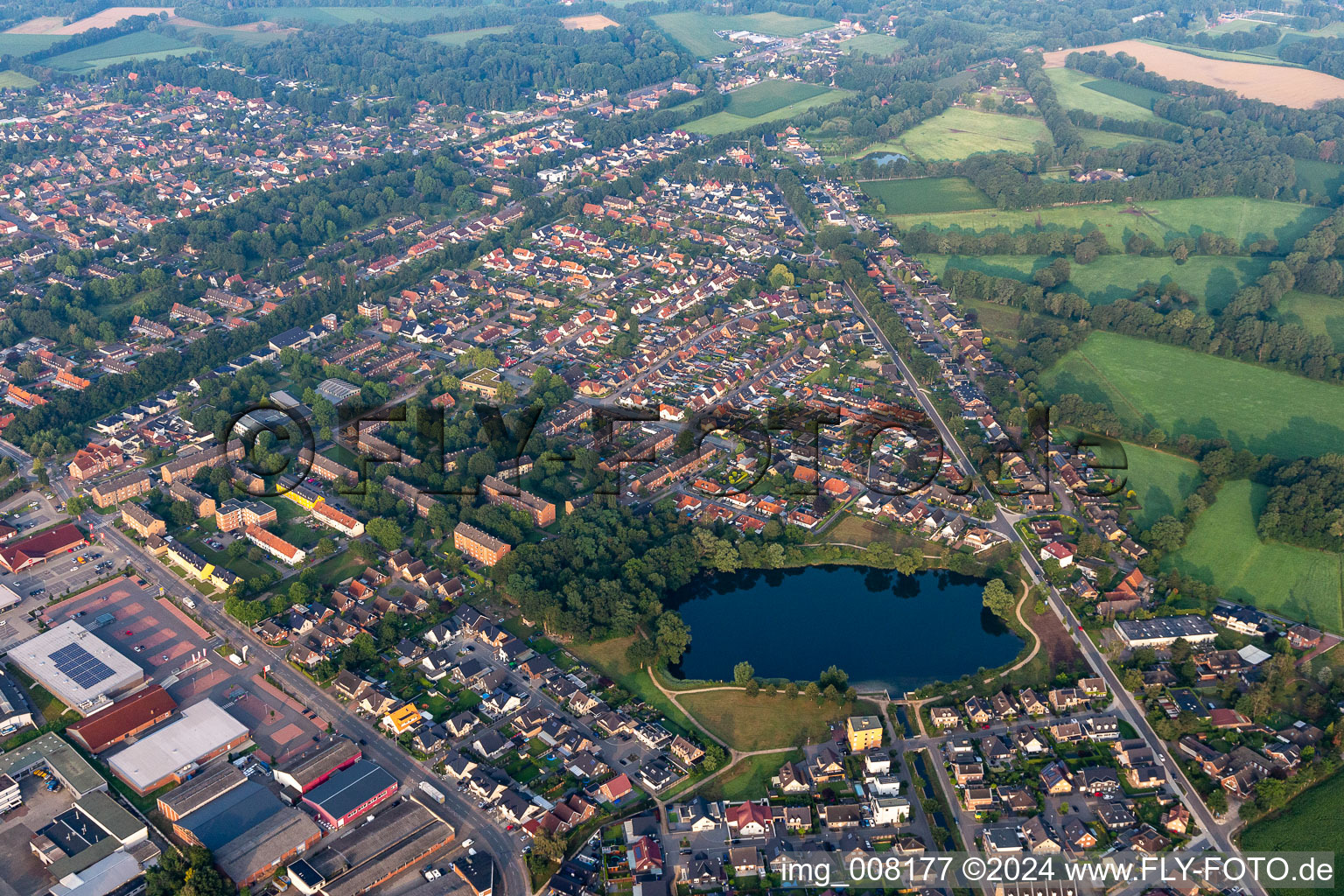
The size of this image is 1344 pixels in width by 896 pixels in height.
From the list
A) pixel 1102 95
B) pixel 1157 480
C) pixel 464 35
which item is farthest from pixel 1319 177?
pixel 464 35

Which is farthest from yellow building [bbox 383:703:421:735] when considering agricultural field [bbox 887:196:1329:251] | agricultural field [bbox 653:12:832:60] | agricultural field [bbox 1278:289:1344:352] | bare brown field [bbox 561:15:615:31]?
bare brown field [bbox 561:15:615:31]

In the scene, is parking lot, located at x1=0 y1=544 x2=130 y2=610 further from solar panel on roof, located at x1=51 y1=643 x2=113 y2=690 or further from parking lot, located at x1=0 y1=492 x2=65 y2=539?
solar panel on roof, located at x1=51 y1=643 x2=113 y2=690

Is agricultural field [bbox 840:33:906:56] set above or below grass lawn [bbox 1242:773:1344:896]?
above

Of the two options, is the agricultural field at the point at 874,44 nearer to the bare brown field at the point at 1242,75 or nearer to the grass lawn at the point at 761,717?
the bare brown field at the point at 1242,75

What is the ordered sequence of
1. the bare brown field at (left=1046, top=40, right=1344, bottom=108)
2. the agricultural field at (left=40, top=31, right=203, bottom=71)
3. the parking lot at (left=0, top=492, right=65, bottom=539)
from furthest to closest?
the agricultural field at (left=40, top=31, right=203, bottom=71) → the bare brown field at (left=1046, top=40, right=1344, bottom=108) → the parking lot at (left=0, top=492, right=65, bottom=539)

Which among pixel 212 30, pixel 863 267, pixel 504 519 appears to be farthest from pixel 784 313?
pixel 212 30

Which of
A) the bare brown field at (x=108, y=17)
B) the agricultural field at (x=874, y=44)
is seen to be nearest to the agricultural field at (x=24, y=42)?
the bare brown field at (x=108, y=17)
